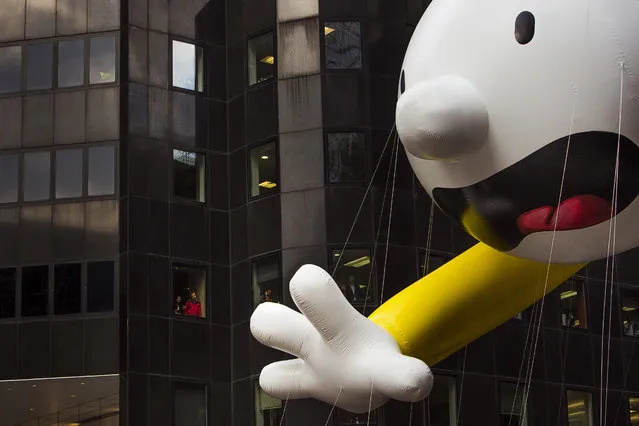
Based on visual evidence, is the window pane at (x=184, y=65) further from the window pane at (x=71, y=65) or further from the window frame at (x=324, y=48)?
the window frame at (x=324, y=48)

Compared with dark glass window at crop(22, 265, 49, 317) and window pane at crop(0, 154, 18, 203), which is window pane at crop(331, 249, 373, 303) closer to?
dark glass window at crop(22, 265, 49, 317)

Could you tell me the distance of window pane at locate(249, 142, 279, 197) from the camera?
28625 millimetres

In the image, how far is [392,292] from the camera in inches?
1062

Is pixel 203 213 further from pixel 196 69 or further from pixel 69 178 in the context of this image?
pixel 196 69

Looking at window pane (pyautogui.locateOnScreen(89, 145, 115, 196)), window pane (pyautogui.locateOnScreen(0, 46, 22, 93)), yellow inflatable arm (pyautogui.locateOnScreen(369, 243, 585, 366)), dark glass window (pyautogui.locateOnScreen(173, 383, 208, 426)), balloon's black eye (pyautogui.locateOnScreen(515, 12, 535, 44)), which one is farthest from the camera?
window pane (pyautogui.locateOnScreen(0, 46, 22, 93))

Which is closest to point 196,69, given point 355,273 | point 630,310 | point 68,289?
point 68,289

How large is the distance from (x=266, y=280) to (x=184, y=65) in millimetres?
5241

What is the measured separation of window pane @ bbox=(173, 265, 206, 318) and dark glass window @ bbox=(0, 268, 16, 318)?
3428 millimetres

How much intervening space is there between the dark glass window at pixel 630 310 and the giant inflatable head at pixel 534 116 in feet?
74.5

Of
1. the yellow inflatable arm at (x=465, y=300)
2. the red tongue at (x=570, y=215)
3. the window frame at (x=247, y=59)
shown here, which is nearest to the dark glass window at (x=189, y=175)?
the window frame at (x=247, y=59)

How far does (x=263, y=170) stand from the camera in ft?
95.0

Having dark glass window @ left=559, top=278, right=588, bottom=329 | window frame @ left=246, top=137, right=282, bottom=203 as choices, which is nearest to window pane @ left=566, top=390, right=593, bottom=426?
dark glass window @ left=559, top=278, right=588, bottom=329

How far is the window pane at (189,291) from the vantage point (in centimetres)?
2855

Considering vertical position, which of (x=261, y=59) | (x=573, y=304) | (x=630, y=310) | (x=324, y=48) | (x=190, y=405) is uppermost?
(x=261, y=59)
